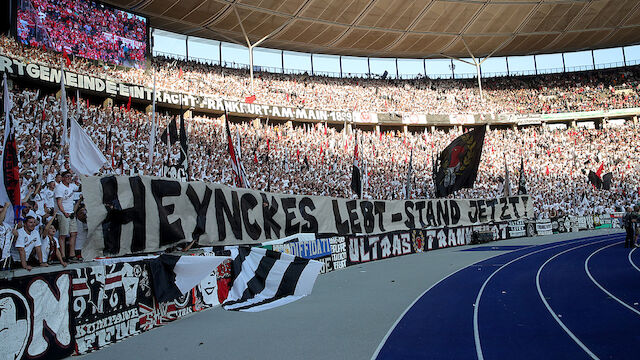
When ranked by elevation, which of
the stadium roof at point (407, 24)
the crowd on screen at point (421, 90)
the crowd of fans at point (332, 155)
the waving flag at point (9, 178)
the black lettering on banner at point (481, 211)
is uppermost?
the stadium roof at point (407, 24)

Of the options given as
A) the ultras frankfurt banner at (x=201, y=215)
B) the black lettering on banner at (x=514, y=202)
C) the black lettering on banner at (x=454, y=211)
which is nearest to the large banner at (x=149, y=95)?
the ultras frankfurt banner at (x=201, y=215)

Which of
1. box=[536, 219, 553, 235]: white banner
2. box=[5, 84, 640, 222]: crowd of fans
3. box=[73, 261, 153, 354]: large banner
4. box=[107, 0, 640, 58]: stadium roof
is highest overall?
box=[107, 0, 640, 58]: stadium roof

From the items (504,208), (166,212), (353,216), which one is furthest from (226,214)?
(504,208)

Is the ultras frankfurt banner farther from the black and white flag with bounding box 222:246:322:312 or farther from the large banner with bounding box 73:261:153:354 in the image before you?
the black and white flag with bounding box 222:246:322:312

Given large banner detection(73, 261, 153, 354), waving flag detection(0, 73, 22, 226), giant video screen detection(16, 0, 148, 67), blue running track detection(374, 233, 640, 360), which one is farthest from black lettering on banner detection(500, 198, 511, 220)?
giant video screen detection(16, 0, 148, 67)

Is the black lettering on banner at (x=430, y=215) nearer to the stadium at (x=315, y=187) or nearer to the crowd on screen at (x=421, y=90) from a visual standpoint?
the stadium at (x=315, y=187)

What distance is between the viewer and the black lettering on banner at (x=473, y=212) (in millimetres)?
24769

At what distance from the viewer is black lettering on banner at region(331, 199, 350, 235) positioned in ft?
53.3

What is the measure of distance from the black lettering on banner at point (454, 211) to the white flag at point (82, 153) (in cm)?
1744

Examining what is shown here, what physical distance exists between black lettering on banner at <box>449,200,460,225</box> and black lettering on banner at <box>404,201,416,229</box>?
3.54 metres

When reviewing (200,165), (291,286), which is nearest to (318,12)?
(200,165)

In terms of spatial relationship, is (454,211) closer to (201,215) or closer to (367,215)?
(367,215)

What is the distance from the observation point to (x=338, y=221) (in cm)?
1634

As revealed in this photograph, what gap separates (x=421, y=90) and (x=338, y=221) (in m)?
39.9
